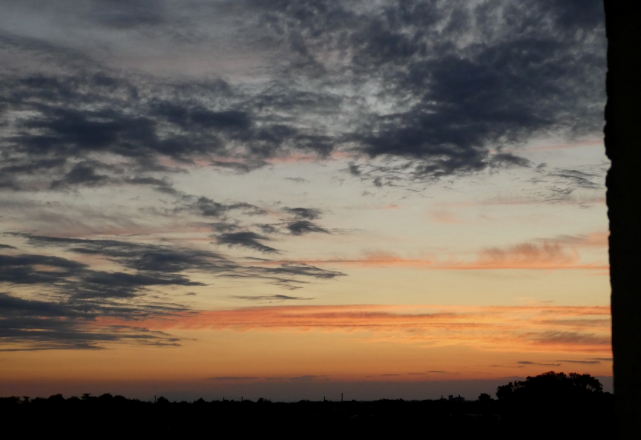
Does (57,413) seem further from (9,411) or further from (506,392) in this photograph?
(506,392)

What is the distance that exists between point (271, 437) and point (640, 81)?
166ft

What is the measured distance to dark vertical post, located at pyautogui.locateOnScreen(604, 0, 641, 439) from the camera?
2955 millimetres

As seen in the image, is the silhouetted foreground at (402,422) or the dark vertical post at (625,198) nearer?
the dark vertical post at (625,198)

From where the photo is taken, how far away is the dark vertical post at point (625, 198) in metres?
2.96

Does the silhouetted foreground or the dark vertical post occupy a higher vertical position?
the dark vertical post

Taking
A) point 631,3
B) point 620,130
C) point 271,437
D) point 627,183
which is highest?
point 631,3

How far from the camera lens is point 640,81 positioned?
312cm

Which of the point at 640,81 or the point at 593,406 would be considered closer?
the point at 640,81

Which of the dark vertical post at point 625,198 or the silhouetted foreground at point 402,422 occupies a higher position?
the dark vertical post at point 625,198

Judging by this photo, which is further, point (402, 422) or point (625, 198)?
point (402, 422)

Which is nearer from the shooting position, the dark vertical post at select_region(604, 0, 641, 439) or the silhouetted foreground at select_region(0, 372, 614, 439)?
the dark vertical post at select_region(604, 0, 641, 439)

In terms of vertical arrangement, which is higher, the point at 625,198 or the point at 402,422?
the point at 625,198

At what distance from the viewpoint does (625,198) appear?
10.2 ft

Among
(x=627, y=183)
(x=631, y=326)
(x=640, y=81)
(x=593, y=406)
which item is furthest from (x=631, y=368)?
(x=593, y=406)
